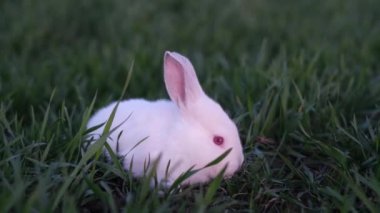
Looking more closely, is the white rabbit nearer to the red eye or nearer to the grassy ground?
the red eye

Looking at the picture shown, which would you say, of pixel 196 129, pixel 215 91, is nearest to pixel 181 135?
pixel 196 129

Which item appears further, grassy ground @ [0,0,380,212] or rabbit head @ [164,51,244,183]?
rabbit head @ [164,51,244,183]

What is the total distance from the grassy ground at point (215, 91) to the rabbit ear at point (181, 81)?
45cm

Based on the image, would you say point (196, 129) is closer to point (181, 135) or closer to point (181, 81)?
point (181, 135)

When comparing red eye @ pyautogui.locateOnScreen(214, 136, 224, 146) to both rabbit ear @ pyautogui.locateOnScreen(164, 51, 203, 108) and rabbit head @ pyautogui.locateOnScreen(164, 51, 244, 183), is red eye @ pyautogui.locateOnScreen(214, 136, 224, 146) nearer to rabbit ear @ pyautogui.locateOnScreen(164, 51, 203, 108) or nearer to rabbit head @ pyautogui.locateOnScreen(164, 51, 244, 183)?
rabbit head @ pyautogui.locateOnScreen(164, 51, 244, 183)

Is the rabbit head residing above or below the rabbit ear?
below

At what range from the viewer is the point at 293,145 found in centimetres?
337

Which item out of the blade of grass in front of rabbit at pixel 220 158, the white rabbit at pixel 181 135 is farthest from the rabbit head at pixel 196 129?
the blade of grass in front of rabbit at pixel 220 158

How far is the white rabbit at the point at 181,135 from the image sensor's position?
276 cm

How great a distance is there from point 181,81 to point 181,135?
0.29m

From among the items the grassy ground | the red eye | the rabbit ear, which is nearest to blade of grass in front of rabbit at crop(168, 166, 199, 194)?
the grassy ground

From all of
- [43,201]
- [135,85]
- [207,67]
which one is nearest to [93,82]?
[135,85]

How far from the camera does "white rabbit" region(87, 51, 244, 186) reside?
2.76m

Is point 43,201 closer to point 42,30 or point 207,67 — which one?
point 207,67
